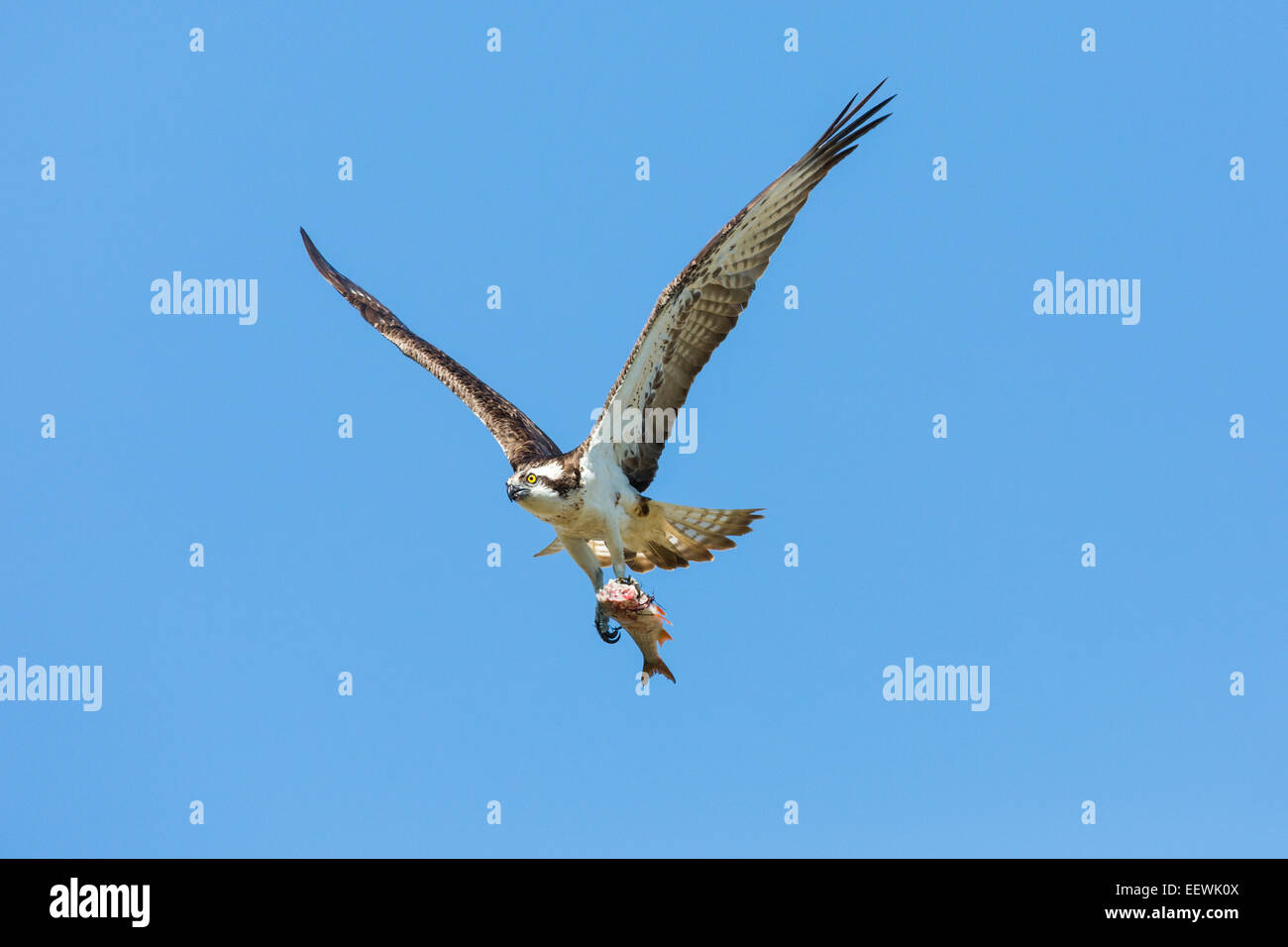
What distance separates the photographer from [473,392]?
1562 centimetres

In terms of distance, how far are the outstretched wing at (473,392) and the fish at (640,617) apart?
143 cm

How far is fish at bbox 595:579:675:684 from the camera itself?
13.4 metres

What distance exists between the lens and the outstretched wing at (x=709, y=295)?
13.0 m

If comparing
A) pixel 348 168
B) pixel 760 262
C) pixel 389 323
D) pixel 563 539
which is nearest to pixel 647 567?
pixel 563 539

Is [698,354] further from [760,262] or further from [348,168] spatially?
[348,168]

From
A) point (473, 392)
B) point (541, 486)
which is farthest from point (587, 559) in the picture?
point (473, 392)

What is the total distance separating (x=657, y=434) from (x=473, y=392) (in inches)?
98.9

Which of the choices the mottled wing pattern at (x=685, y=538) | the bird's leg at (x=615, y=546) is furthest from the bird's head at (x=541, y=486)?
the mottled wing pattern at (x=685, y=538)

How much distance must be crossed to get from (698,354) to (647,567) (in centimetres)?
239

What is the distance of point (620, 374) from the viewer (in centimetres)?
1334

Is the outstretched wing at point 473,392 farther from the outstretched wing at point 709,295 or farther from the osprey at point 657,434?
the outstretched wing at point 709,295

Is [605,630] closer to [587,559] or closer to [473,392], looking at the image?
[587,559]

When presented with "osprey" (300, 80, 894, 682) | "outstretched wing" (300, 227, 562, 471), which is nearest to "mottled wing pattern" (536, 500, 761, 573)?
"osprey" (300, 80, 894, 682)

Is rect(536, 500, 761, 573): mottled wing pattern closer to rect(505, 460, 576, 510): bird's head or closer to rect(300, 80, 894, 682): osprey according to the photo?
rect(300, 80, 894, 682): osprey
